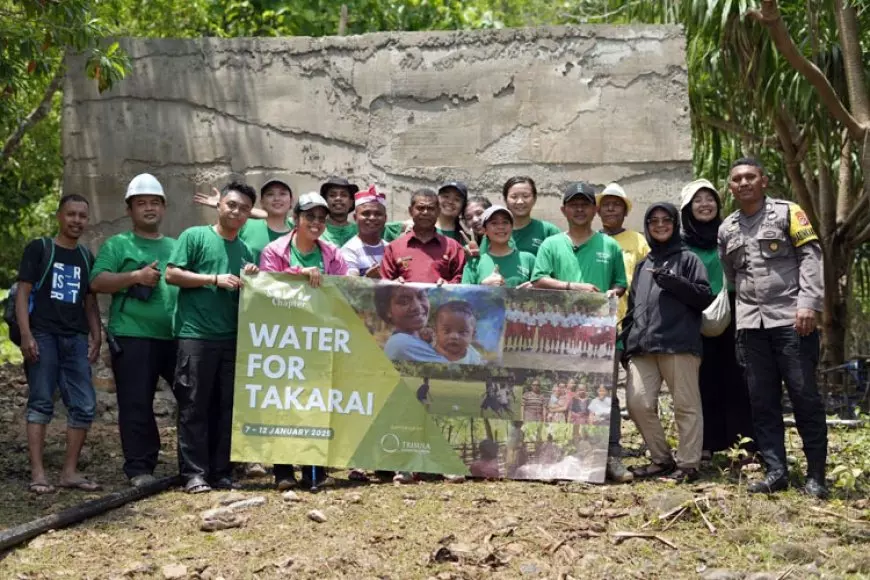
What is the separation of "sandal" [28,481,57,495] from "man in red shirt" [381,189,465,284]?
2.14 m

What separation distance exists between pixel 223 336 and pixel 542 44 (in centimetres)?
317

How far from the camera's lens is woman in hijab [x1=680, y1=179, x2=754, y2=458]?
21.2ft

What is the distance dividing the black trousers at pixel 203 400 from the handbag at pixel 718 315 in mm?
2565

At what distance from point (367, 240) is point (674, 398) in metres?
1.93

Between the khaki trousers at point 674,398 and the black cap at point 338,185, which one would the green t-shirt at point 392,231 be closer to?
the black cap at point 338,185

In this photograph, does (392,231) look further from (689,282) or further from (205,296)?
(689,282)

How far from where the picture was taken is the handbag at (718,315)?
6.23m

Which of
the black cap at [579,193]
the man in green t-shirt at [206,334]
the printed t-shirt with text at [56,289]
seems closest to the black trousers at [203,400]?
the man in green t-shirt at [206,334]

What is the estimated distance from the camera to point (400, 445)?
6148mm

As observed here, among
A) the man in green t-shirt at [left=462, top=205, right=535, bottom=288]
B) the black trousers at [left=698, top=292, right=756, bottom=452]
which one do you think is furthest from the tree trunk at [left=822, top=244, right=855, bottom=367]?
the man in green t-shirt at [left=462, top=205, right=535, bottom=288]

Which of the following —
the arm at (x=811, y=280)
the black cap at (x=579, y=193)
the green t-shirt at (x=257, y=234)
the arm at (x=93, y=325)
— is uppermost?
the black cap at (x=579, y=193)

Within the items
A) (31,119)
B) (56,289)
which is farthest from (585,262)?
(31,119)

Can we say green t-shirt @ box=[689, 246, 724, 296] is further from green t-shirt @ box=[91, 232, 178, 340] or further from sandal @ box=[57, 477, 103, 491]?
sandal @ box=[57, 477, 103, 491]

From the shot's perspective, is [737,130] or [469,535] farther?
[737,130]
